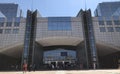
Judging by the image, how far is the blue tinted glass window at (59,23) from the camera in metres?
50.4

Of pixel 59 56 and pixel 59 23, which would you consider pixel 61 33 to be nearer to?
pixel 59 23

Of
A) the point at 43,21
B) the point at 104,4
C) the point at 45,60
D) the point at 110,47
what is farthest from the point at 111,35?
the point at 104,4

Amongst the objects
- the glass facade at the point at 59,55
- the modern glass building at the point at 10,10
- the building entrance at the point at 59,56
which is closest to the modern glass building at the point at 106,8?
the glass facade at the point at 59,55

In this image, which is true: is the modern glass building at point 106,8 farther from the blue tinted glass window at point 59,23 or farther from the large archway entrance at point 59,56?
the blue tinted glass window at point 59,23

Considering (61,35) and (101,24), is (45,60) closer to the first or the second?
(61,35)

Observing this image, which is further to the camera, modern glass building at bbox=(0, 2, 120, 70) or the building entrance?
the building entrance

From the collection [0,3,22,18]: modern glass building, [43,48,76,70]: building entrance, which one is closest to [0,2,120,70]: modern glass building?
[43,48,76,70]: building entrance

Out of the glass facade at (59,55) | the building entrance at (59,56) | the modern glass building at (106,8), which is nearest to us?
the building entrance at (59,56)

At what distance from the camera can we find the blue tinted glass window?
50375 millimetres

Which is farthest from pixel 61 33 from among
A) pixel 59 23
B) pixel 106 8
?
pixel 106 8

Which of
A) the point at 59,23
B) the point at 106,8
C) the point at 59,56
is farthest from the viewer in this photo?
the point at 106,8

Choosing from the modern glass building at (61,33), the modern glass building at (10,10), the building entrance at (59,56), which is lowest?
the building entrance at (59,56)

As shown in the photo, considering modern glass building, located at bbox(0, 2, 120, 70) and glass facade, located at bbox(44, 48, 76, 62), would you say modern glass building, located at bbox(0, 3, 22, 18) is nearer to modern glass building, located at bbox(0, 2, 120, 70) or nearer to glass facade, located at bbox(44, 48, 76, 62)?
glass facade, located at bbox(44, 48, 76, 62)

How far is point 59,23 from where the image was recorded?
168 feet
